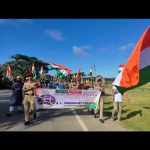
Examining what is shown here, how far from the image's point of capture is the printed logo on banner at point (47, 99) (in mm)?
13781

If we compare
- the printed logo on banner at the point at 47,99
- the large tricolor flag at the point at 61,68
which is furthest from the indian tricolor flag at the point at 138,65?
the large tricolor flag at the point at 61,68

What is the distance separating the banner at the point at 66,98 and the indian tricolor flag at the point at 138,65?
5732 mm

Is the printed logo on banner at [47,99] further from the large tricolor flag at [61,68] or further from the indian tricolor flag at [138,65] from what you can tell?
the large tricolor flag at [61,68]

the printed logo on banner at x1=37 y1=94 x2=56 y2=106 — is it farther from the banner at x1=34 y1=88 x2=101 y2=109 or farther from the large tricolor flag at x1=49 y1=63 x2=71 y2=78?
the large tricolor flag at x1=49 y1=63 x2=71 y2=78

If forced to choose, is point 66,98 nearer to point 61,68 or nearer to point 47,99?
point 47,99

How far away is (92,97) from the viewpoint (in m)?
14.1

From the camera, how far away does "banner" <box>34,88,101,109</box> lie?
13828mm

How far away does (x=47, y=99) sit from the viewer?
1390 centimetres

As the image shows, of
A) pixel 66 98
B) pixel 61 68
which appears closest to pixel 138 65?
pixel 66 98

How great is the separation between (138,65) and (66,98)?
6.58m

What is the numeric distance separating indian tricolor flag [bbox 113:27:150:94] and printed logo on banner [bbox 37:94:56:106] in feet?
19.9
